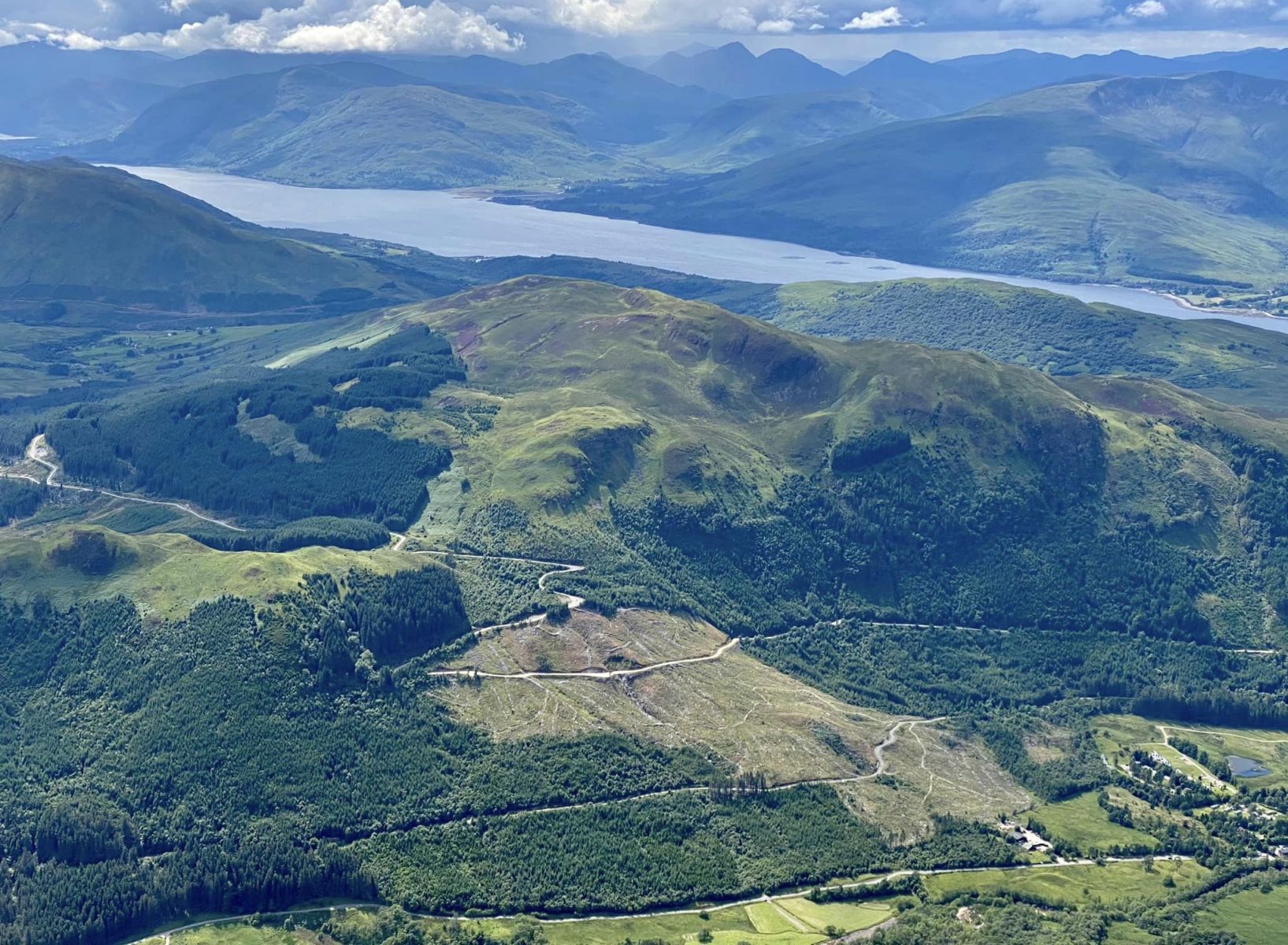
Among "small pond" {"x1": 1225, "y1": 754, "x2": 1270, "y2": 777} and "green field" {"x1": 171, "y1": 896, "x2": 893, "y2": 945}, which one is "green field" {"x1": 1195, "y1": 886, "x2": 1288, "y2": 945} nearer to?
"small pond" {"x1": 1225, "y1": 754, "x2": 1270, "y2": 777}

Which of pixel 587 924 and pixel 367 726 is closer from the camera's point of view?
pixel 587 924

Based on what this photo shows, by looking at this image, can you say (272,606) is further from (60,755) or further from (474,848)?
(474,848)

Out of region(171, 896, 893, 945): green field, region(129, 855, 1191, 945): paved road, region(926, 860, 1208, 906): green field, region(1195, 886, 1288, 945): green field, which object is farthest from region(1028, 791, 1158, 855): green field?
region(171, 896, 893, 945): green field

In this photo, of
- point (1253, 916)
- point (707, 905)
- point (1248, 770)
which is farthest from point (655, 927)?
point (1248, 770)

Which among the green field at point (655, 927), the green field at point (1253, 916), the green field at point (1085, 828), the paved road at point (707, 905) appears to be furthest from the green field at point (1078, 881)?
the green field at point (655, 927)

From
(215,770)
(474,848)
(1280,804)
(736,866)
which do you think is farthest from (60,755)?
(1280,804)

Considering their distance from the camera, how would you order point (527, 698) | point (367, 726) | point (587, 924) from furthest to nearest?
point (527, 698)
point (367, 726)
point (587, 924)

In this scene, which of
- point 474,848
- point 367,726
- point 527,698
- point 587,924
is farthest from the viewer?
point 527,698
